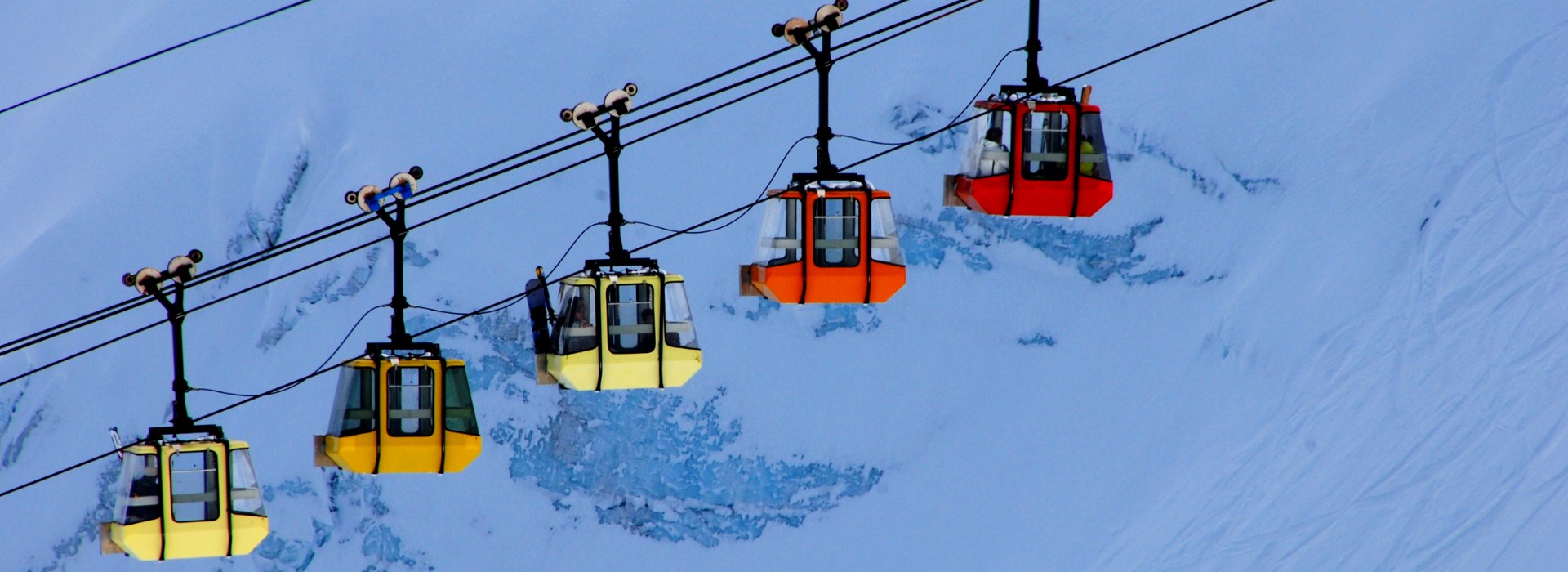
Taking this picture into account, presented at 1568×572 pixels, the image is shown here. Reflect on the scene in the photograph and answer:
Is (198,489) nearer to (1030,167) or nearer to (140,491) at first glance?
(140,491)

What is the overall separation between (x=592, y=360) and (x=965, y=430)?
15.9 metres

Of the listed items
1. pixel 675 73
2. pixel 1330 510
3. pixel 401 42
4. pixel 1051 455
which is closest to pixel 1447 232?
pixel 1330 510

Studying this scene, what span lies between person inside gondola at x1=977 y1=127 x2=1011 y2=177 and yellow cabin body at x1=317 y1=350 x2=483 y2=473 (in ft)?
9.79

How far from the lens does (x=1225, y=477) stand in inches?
943

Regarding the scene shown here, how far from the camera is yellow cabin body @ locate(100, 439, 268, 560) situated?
927cm

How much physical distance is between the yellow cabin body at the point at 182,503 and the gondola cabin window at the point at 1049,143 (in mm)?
4365

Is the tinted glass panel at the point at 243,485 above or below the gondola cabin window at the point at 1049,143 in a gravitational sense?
below

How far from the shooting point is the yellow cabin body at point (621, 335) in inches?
369

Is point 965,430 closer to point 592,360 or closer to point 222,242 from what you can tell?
point 222,242

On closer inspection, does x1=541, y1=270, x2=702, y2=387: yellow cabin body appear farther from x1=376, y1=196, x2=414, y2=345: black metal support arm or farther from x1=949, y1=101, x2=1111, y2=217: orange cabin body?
x1=949, y1=101, x2=1111, y2=217: orange cabin body

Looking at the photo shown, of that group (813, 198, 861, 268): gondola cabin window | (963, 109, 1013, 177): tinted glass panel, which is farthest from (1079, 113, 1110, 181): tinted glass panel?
(813, 198, 861, 268): gondola cabin window

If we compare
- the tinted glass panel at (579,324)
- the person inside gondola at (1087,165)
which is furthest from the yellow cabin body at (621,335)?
the person inside gondola at (1087,165)

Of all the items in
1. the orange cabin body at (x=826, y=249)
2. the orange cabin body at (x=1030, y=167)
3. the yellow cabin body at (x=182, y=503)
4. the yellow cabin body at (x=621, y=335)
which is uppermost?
the orange cabin body at (x=1030, y=167)

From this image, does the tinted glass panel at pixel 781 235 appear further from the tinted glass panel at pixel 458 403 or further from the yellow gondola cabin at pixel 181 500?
the yellow gondola cabin at pixel 181 500
